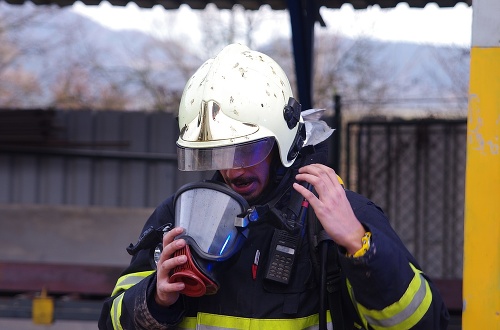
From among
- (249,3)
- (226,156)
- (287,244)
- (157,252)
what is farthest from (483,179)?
(249,3)

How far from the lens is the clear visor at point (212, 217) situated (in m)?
2.29

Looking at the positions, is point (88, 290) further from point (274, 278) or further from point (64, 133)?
point (274, 278)

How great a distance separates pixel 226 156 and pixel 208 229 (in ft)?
0.72

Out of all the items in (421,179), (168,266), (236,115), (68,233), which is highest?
(236,115)

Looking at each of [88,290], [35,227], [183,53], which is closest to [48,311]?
[88,290]

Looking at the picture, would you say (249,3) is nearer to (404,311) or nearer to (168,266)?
(168,266)

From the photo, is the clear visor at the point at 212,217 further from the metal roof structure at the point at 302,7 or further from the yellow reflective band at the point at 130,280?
the metal roof structure at the point at 302,7

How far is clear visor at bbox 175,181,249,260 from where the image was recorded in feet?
7.50

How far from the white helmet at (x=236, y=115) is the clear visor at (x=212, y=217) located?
78 millimetres

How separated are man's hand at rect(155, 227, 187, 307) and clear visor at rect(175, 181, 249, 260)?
0.03 metres

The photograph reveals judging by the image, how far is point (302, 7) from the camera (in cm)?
700

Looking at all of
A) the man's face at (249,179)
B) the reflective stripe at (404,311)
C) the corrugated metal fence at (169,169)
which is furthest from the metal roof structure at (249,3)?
the reflective stripe at (404,311)

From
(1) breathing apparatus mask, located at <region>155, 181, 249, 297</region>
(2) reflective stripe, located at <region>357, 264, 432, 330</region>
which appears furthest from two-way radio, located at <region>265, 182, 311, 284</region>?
(2) reflective stripe, located at <region>357, 264, 432, 330</region>

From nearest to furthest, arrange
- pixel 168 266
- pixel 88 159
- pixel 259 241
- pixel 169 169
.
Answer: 1. pixel 168 266
2. pixel 259 241
3. pixel 169 169
4. pixel 88 159
